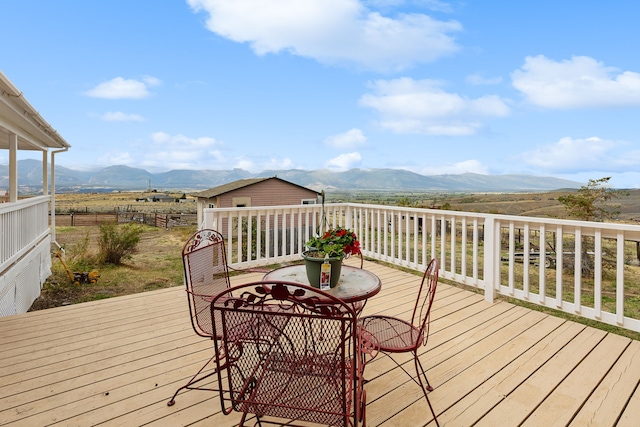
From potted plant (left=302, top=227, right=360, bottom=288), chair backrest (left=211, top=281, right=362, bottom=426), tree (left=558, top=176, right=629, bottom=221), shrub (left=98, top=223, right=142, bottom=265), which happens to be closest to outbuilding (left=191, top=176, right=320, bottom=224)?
shrub (left=98, top=223, right=142, bottom=265)

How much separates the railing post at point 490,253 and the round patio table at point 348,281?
198cm

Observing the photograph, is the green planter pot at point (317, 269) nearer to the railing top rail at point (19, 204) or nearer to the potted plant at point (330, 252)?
the potted plant at point (330, 252)

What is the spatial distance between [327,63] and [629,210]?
15.7m

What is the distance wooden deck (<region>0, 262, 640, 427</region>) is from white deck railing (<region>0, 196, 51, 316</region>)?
4.00 feet

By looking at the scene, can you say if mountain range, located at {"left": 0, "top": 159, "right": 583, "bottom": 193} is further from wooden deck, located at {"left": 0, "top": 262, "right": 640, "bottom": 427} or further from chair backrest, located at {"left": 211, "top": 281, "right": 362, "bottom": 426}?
chair backrest, located at {"left": 211, "top": 281, "right": 362, "bottom": 426}

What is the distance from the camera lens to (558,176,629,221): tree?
7.23 m

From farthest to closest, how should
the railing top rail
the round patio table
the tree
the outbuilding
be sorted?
the outbuilding, the tree, the railing top rail, the round patio table

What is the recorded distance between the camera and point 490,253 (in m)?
3.71

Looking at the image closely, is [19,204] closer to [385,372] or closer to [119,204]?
[385,372]

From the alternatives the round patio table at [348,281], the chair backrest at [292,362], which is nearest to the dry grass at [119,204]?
the round patio table at [348,281]

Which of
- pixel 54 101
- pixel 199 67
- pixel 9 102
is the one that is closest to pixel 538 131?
pixel 199 67

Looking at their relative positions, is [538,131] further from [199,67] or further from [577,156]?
[199,67]

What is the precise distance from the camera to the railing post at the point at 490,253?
144 inches

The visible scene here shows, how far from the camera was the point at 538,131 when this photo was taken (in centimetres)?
2105
